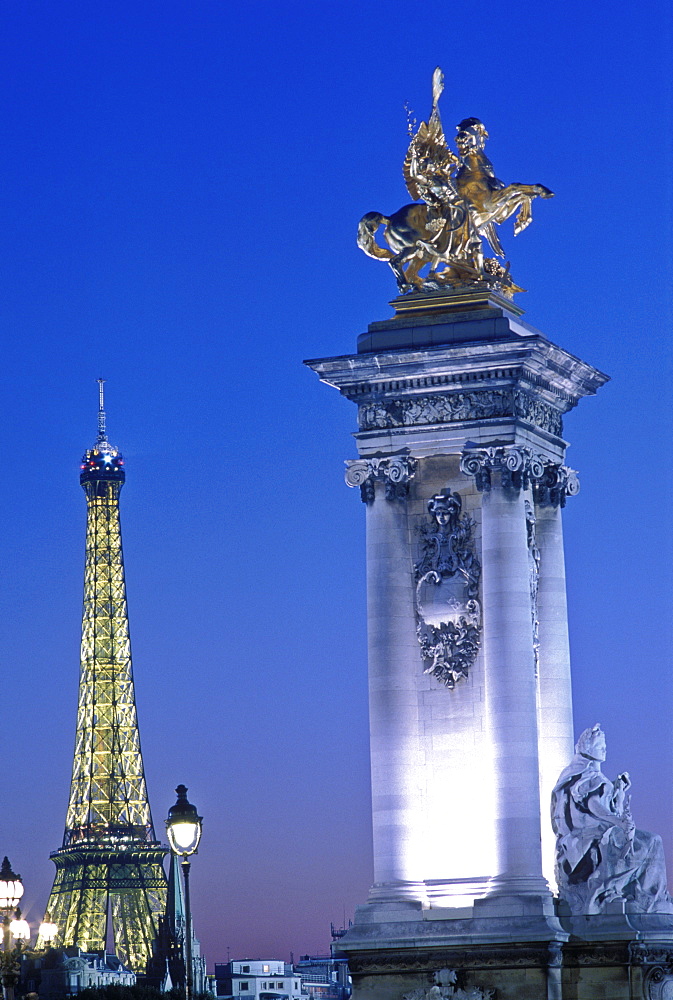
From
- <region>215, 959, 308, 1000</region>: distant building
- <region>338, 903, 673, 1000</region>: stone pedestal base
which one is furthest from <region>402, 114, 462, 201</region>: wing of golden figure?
<region>215, 959, 308, 1000</region>: distant building

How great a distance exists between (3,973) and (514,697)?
360 inches

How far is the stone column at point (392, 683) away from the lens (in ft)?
143

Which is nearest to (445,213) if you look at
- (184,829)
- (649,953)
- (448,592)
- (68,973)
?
(448,592)

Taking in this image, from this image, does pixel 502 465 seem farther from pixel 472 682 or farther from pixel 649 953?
pixel 649 953

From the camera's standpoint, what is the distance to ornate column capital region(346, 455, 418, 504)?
44.7 metres

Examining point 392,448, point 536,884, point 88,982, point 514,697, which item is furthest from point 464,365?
point 88,982

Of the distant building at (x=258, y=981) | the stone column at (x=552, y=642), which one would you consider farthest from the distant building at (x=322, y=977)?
the stone column at (x=552, y=642)

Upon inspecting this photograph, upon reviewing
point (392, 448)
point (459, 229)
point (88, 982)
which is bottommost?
point (88, 982)

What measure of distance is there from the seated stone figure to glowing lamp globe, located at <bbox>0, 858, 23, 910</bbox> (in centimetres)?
857

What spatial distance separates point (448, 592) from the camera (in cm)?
4434

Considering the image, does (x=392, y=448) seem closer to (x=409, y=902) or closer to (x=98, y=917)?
(x=409, y=902)

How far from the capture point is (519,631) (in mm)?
43438

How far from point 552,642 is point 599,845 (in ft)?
12.6

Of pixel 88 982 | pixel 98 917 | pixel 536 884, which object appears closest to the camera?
pixel 536 884
